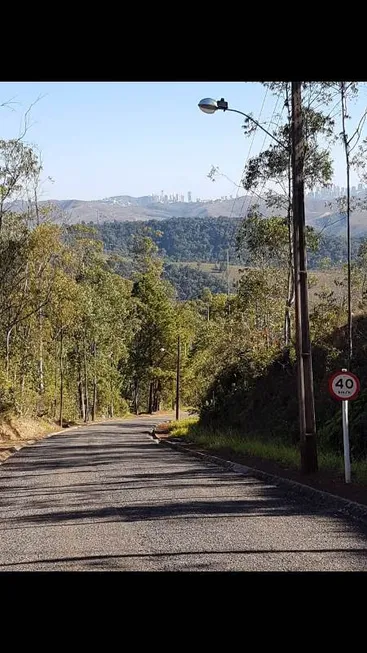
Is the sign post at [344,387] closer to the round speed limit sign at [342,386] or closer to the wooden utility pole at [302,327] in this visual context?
the round speed limit sign at [342,386]

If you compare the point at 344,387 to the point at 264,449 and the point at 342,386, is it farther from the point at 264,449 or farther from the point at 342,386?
the point at 264,449

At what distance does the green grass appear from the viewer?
17.1 m

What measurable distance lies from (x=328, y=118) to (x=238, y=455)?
39.5 feet

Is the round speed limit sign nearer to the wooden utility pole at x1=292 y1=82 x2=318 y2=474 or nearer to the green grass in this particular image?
the green grass

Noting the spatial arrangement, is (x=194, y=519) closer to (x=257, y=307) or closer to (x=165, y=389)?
(x=257, y=307)

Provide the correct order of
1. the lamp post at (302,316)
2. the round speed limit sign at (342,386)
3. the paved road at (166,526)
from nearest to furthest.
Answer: the paved road at (166,526)
the round speed limit sign at (342,386)
the lamp post at (302,316)

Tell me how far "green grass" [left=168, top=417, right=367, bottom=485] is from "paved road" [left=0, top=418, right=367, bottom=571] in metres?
1.46

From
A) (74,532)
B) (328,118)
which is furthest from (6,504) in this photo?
(328,118)

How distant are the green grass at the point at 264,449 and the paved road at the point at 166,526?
57.6 inches

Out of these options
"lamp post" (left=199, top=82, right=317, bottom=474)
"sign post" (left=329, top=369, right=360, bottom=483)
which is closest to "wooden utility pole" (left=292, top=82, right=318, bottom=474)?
"lamp post" (left=199, top=82, right=317, bottom=474)

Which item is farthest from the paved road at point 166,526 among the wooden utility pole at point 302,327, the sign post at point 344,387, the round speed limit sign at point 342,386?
the round speed limit sign at point 342,386

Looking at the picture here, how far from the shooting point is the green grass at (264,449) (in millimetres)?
17141

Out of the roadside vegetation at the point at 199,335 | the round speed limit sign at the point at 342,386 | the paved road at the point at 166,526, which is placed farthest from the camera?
the roadside vegetation at the point at 199,335

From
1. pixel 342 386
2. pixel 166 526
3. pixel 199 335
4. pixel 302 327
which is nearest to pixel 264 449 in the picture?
pixel 302 327
